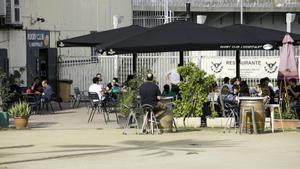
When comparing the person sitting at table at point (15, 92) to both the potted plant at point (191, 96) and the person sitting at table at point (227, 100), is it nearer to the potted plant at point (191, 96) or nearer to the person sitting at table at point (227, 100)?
the potted plant at point (191, 96)

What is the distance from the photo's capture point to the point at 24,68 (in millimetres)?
31625

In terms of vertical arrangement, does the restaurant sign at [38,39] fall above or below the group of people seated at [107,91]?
above

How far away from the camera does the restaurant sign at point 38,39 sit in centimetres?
3284

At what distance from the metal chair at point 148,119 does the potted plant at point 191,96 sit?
65.9 inches

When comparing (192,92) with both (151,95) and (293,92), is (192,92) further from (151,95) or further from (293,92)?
(293,92)

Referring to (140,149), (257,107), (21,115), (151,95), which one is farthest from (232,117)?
(21,115)

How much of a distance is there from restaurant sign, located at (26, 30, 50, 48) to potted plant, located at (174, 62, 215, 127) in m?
14.6

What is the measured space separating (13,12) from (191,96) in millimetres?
14130

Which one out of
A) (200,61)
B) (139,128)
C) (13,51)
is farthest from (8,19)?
(139,128)

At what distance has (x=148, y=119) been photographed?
711 inches

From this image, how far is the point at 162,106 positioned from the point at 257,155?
485 cm

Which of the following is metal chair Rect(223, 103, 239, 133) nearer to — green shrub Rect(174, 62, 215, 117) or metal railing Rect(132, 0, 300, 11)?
green shrub Rect(174, 62, 215, 117)

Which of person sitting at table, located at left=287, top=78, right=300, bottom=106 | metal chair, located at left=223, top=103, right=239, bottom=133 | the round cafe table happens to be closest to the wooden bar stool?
the round cafe table

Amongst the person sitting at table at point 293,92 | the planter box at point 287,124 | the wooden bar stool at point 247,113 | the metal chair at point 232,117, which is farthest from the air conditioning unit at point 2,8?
the wooden bar stool at point 247,113
